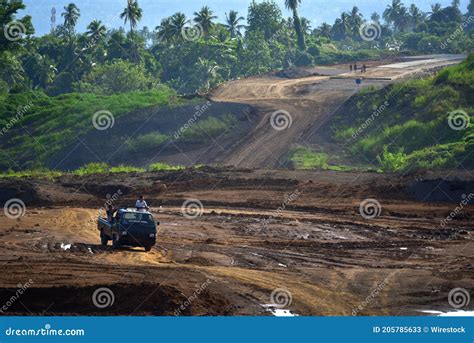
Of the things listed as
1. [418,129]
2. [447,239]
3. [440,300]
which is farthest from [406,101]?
→ [440,300]

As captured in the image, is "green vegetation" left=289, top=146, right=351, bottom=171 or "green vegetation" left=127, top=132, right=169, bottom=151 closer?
"green vegetation" left=289, top=146, right=351, bottom=171

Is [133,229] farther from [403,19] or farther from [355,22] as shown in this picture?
[403,19]

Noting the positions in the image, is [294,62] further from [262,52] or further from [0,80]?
[0,80]

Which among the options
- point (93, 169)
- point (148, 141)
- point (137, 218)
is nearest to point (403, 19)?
point (148, 141)

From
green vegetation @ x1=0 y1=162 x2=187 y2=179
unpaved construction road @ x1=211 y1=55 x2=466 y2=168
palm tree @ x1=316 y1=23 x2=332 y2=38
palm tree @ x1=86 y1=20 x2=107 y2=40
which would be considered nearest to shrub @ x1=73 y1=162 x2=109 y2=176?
green vegetation @ x1=0 y1=162 x2=187 y2=179

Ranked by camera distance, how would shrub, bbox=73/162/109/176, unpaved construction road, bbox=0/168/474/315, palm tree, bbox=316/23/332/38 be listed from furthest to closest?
palm tree, bbox=316/23/332/38
shrub, bbox=73/162/109/176
unpaved construction road, bbox=0/168/474/315

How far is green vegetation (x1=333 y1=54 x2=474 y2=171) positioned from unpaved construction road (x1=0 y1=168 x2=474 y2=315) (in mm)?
5352

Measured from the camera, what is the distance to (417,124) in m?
63.3

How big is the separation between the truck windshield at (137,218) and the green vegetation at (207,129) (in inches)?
1506

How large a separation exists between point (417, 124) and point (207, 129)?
58.2 ft

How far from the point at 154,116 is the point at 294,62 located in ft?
179

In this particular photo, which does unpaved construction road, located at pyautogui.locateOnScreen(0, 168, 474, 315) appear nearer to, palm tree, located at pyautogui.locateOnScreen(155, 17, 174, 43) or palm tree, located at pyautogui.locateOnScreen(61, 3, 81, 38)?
palm tree, located at pyautogui.locateOnScreen(155, 17, 174, 43)

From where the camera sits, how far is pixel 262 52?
121 metres

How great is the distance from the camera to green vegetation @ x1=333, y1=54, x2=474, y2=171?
55.3 m
